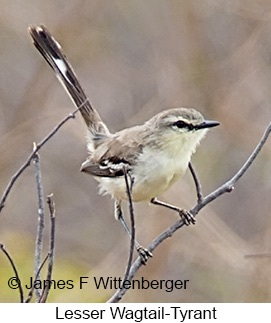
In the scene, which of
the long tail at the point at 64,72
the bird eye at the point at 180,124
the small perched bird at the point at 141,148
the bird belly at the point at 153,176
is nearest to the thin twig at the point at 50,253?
the small perched bird at the point at 141,148

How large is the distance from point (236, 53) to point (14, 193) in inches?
82.4

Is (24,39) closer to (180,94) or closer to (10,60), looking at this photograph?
(10,60)

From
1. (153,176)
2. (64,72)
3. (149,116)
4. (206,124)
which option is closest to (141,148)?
(153,176)

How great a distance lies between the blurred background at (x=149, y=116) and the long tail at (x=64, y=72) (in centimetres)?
50

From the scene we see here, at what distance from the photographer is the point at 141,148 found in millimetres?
3930

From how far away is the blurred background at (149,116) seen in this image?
17.8 feet

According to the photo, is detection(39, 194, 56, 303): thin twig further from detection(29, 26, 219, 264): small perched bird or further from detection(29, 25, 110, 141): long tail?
detection(29, 25, 110, 141): long tail

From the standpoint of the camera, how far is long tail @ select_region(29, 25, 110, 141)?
159 inches

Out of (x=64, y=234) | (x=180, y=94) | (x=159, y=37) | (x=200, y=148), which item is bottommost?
(x=64, y=234)

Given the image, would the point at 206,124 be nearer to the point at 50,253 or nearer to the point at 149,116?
the point at 50,253

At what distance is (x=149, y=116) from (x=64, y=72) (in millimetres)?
1704

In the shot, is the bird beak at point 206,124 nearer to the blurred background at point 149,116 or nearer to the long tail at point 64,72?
the long tail at point 64,72

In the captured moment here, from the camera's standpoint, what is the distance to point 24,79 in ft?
23.1

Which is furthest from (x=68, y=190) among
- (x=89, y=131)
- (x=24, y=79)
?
(x=89, y=131)
